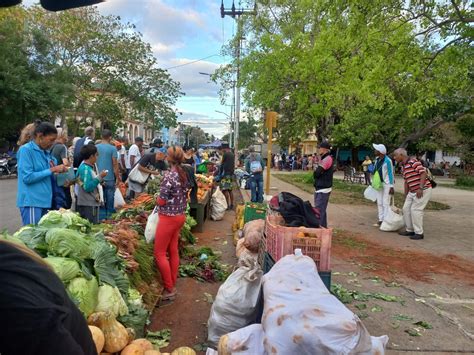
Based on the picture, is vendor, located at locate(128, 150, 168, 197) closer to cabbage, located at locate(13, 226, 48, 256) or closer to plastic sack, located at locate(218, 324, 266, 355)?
cabbage, located at locate(13, 226, 48, 256)

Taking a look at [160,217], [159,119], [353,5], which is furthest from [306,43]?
[159,119]

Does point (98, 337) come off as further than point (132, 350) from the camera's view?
No

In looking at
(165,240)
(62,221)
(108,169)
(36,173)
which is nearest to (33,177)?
(36,173)

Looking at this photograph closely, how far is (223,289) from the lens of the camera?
402 cm

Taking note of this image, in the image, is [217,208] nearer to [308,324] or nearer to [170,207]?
[170,207]

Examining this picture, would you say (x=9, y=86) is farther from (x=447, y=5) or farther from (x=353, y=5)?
(x=447, y=5)

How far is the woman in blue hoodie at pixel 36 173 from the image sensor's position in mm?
4871

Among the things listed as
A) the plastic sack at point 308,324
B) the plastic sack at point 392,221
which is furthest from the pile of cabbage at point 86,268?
the plastic sack at point 392,221

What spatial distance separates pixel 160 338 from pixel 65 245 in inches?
54.2

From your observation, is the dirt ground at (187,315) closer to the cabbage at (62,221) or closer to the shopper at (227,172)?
the cabbage at (62,221)

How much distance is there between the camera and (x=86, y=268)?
3.46 m

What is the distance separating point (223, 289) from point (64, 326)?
3013mm

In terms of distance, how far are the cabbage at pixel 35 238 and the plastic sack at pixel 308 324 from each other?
1884 millimetres

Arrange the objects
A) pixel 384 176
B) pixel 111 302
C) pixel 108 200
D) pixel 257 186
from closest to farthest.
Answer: pixel 111 302 < pixel 108 200 < pixel 384 176 < pixel 257 186
